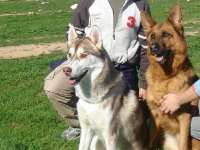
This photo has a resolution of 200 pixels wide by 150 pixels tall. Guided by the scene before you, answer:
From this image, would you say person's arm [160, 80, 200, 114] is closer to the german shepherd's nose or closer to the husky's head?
the german shepherd's nose

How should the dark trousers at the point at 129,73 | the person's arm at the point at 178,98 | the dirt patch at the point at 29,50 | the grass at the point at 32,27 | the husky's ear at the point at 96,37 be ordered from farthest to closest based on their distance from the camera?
the grass at the point at 32,27 → the dirt patch at the point at 29,50 → the dark trousers at the point at 129,73 → the husky's ear at the point at 96,37 → the person's arm at the point at 178,98

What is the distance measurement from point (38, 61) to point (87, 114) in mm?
7302

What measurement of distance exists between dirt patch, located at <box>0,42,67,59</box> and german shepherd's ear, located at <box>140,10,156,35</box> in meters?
8.64

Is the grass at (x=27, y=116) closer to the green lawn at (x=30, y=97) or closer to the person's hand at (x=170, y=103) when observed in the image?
the green lawn at (x=30, y=97)

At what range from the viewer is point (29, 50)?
50.1 feet

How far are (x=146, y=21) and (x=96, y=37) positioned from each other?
79cm

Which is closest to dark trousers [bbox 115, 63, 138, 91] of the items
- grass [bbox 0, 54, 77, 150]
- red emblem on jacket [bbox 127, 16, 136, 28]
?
red emblem on jacket [bbox 127, 16, 136, 28]

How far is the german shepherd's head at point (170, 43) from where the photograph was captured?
19.0 feet

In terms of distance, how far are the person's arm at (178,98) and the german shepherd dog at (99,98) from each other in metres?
0.41

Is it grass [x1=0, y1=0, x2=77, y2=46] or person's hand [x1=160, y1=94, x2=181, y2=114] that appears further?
grass [x1=0, y1=0, x2=77, y2=46]

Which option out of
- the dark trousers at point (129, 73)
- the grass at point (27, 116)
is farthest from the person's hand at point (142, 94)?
the grass at point (27, 116)

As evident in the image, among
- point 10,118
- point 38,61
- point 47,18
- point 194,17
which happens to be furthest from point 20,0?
point 10,118

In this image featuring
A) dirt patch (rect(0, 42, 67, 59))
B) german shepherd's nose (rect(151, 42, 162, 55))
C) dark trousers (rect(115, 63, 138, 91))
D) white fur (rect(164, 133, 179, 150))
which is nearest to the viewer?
german shepherd's nose (rect(151, 42, 162, 55))

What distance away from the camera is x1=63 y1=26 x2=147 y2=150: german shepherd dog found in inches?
212
